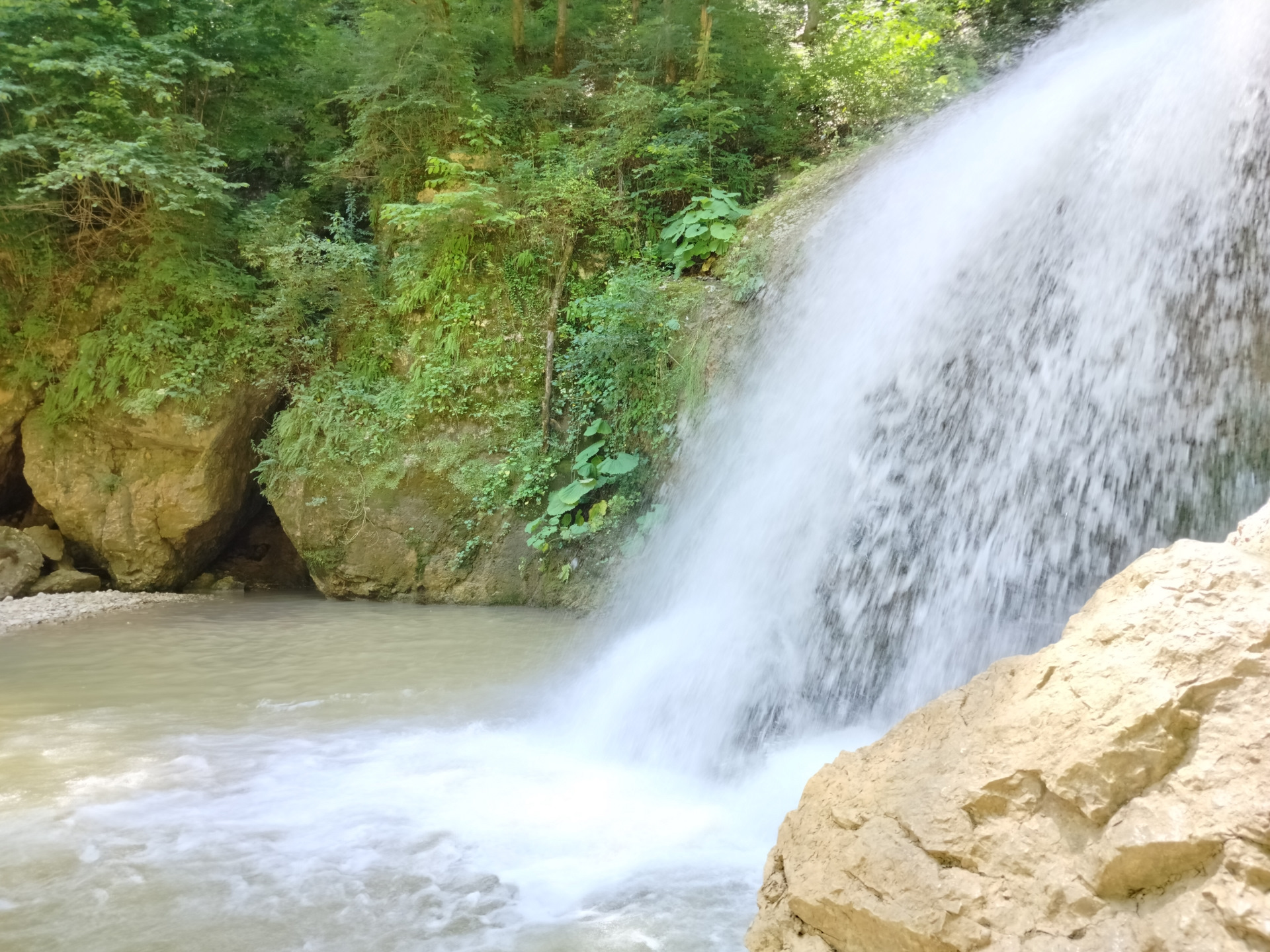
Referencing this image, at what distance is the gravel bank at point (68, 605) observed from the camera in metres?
7.78

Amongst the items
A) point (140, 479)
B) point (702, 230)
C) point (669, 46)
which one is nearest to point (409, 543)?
point (140, 479)

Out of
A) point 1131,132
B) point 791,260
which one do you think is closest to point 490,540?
point 791,260

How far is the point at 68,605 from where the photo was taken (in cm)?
848

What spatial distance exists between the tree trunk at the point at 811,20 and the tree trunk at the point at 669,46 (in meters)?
1.93

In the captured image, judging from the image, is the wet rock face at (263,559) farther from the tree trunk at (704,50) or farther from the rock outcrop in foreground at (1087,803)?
the rock outcrop in foreground at (1087,803)

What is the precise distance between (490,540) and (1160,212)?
6.27 m

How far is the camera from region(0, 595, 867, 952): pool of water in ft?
8.20

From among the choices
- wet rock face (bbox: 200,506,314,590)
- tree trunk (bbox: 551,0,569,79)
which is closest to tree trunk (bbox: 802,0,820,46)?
tree trunk (bbox: 551,0,569,79)

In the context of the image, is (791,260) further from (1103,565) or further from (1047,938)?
(1047,938)

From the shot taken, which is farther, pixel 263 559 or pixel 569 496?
pixel 263 559

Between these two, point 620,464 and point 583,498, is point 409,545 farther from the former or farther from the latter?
point 620,464

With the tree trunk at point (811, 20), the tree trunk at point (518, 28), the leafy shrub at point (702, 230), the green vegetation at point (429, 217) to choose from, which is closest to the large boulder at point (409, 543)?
the green vegetation at point (429, 217)

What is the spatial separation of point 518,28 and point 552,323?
5.36 m

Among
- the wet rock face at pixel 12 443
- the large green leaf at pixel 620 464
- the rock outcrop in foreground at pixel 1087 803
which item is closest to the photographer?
the rock outcrop in foreground at pixel 1087 803
